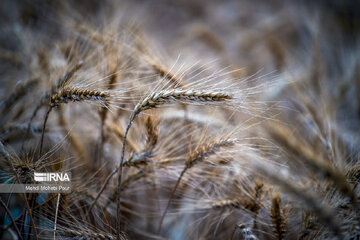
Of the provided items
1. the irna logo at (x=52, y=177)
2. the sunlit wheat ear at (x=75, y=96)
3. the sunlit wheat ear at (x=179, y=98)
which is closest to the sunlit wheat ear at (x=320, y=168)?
the sunlit wheat ear at (x=179, y=98)

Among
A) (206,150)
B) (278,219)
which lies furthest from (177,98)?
(278,219)

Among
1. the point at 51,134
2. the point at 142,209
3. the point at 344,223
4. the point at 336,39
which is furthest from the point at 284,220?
the point at 336,39

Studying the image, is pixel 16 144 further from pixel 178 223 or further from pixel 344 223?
pixel 344 223

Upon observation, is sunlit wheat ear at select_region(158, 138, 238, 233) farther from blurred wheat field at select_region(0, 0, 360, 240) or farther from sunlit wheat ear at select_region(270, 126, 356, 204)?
sunlit wheat ear at select_region(270, 126, 356, 204)

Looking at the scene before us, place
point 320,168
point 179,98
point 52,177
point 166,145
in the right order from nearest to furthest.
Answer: point 320,168, point 179,98, point 52,177, point 166,145

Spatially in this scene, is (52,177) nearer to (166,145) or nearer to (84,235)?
(84,235)

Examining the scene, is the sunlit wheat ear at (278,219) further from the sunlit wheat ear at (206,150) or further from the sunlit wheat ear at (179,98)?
the sunlit wheat ear at (179,98)
